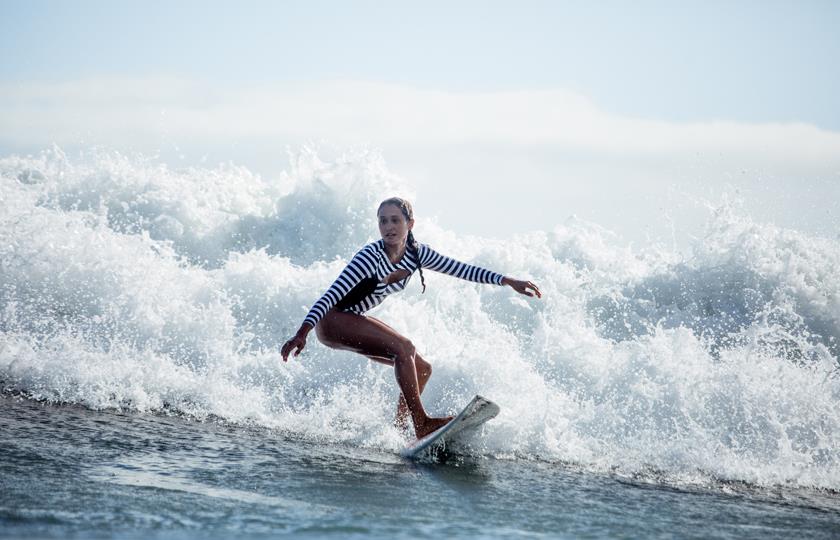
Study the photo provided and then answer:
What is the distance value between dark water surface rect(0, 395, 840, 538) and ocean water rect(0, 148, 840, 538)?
0.08ft

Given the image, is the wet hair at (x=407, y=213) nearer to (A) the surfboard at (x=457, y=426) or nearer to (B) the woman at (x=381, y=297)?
(B) the woman at (x=381, y=297)

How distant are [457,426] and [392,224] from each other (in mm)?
1554

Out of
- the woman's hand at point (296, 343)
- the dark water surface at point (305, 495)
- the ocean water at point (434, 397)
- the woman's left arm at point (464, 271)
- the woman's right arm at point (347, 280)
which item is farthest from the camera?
the woman's left arm at point (464, 271)

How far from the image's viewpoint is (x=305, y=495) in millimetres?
4562

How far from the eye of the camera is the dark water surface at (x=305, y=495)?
384 cm

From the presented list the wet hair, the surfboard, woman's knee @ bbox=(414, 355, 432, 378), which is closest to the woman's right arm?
the wet hair

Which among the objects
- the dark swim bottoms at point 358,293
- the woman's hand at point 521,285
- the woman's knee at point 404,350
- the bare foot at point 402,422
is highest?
the woman's hand at point 521,285

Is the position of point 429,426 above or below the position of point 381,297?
below

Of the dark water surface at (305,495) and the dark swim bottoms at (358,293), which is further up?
the dark swim bottoms at (358,293)

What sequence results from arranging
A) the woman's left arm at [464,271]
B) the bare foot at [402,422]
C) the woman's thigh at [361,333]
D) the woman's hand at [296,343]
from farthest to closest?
the bare foot at [402,422] → the woman's left arm at [464,271] → the woman's thigh at [361,333] → the woman's hand at [296,343]

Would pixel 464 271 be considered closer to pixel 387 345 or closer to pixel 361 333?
pixel 387 345

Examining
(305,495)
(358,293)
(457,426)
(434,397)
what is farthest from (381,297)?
(434,397)

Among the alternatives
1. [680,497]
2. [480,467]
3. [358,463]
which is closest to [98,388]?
[358,463]

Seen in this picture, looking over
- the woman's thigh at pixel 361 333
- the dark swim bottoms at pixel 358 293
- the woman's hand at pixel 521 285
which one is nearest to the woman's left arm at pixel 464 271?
the woman's hand at pixel 521 285
